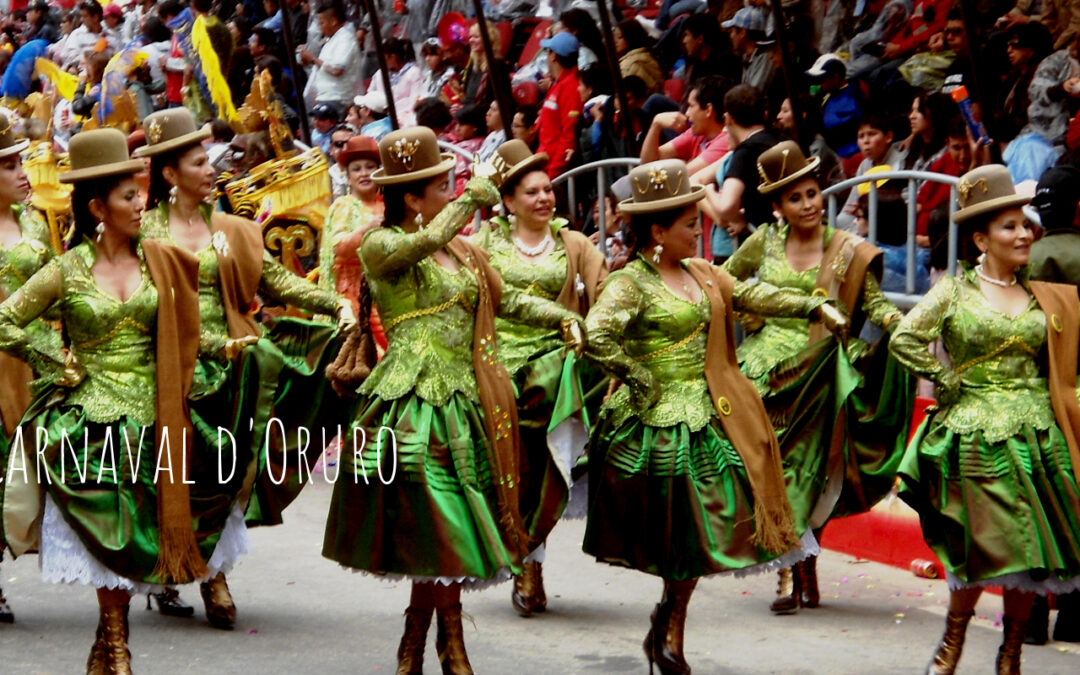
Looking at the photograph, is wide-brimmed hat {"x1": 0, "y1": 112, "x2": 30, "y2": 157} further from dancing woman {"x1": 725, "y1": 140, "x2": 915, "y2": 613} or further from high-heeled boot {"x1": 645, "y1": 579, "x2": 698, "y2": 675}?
high-heeled boot {"x1": 645, "y1": 579, "x2": 698, "y2": 675}

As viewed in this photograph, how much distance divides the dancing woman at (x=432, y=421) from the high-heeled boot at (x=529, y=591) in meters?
1.30

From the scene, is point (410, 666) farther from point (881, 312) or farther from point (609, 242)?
point (609, 242)

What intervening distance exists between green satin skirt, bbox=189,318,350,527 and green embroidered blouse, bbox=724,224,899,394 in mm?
1781

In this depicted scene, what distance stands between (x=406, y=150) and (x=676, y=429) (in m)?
1.38

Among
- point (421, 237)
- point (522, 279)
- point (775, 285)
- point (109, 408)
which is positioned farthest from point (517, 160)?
point (109, 408)

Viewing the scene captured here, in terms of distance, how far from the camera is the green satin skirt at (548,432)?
24.3ft

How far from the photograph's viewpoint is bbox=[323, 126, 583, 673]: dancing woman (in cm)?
620

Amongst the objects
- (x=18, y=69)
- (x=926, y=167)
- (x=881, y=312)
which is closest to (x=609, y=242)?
(x=926, y=167)

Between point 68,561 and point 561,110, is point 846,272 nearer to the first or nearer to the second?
point 68,561

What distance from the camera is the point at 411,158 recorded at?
641cm

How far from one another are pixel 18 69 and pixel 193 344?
16.9m

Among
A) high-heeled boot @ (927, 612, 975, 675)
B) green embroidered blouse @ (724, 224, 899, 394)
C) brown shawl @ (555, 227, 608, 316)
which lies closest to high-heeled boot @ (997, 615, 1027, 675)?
high-heeled boot @ (927, 612, 975, 675)

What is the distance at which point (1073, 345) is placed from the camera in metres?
6.35

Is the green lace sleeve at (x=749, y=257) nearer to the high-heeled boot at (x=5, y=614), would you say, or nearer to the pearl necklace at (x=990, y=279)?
the pearl necklace at (x=990, y=279)
